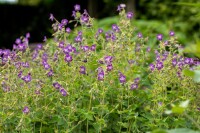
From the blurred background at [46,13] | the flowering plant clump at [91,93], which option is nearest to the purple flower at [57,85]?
the flowering plant clump at [91,93]

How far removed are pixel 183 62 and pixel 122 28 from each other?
0.48m

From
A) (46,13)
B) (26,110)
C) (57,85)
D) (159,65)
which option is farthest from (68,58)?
(46,13)

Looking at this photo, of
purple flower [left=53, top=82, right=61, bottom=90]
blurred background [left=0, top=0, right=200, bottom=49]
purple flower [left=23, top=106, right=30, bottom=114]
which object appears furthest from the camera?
blurred background [left=0, top=0, right=200, bottom=49]

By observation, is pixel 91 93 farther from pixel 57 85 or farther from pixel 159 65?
pixel 159 65

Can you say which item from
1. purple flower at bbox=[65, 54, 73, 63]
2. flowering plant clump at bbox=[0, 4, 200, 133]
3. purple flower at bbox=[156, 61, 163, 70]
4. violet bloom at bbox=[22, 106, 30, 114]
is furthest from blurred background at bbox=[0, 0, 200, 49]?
violet bloom at bbox=[22, 106, 30, 114]

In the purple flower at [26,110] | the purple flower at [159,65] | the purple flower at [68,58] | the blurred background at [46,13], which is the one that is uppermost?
the blurred background at [46,13]

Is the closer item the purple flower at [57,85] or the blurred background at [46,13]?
the purple flower at [57,85]

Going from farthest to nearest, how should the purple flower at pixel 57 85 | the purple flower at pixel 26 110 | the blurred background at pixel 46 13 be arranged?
the blurred background at pixel 46 13 < the purple flower at pixel 57 85 < the purple flower at pixel 26 110

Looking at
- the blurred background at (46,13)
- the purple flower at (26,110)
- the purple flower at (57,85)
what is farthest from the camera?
the blurred background at (46,13)

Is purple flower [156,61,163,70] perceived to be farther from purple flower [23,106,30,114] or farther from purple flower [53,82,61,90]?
purple flower [23,106,30,114]

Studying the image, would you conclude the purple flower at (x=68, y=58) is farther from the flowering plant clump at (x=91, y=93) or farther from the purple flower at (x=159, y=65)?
the purple flower at (x=159, y=65)

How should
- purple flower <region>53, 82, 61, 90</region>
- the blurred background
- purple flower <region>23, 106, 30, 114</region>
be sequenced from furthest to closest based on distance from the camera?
the blurred background < purple flower <region>53, 82, 61, 90</region> < purple flower <region>23, 106, 30, 114</region>

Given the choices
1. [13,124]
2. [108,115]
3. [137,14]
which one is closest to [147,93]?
[108,115]

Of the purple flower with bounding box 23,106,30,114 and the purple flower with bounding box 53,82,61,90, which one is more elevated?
the purple flower with bounding box 53,82,61,90
